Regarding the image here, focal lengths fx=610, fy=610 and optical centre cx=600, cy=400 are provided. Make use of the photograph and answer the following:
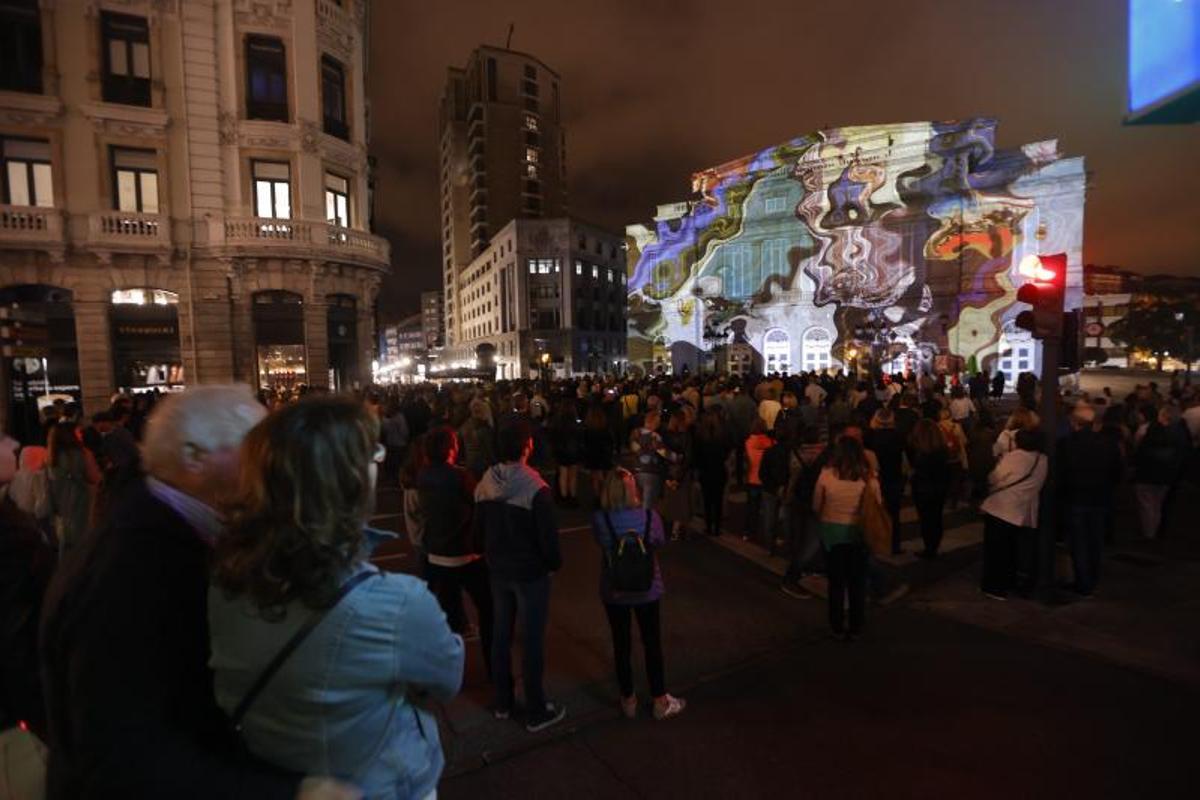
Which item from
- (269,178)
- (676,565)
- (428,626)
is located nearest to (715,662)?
(676,565)

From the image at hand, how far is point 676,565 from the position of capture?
788 centimetres

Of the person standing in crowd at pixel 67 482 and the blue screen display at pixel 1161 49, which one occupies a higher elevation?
the blue screen display at pixel 1161 49

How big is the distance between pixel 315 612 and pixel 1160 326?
7755 cm

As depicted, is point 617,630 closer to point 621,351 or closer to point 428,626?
point 428,626

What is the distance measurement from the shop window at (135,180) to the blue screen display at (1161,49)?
2302 centimetres

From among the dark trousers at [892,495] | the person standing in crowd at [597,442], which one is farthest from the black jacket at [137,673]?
the person standing in crowd at [597,442]

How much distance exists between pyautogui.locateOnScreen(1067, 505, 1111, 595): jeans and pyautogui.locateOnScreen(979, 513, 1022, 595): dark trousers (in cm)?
56

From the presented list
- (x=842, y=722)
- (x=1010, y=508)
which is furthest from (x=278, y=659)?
(x=1010, y=508)

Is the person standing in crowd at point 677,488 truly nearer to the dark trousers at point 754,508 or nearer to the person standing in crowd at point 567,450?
the dark trousers at point 754,508

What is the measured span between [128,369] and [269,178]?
24.5 ft

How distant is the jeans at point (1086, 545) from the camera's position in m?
6.64

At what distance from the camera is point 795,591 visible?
693cm

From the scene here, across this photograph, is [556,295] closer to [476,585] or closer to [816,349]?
[816,349]

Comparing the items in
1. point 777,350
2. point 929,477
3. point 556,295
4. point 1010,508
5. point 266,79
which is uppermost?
point 266,79
